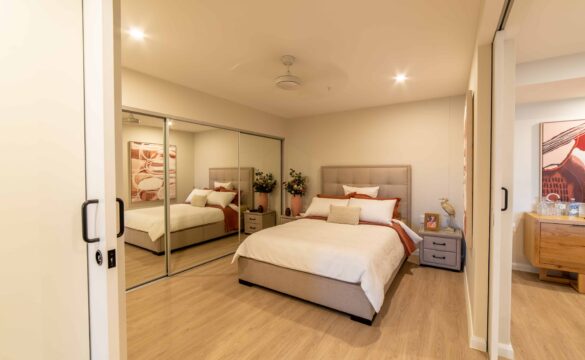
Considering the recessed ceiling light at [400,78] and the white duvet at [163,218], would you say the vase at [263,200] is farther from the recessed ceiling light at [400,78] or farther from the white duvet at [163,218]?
the recessed ceiling light at [400,78]

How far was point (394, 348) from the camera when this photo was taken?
6.08 ft

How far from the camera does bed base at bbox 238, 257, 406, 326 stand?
216cm

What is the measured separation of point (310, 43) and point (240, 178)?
2489 mm

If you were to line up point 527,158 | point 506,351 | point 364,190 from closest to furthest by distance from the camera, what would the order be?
point 506,351 < point 527,158 < point 364,190

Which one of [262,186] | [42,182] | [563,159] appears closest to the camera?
[42,182]

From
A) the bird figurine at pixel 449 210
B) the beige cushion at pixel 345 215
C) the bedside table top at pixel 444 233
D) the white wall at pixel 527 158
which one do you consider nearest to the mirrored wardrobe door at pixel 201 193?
the beige cushion at pixel 345 215

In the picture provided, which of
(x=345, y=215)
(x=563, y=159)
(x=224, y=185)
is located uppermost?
(x=563, y=159)

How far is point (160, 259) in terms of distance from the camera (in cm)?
321

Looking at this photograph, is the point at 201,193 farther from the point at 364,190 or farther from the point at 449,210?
the point at 449,210

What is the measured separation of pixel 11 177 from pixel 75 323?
619mm

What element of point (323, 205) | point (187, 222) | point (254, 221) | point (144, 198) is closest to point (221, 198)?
point (187, 222)

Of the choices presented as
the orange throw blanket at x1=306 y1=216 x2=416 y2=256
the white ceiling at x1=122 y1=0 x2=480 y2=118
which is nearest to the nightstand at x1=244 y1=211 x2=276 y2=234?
the orange throw blanket at x1=306 y1=216 x2=416 y2=256

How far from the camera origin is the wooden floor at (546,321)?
1.82 m

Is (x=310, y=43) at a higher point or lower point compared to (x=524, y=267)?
higher
